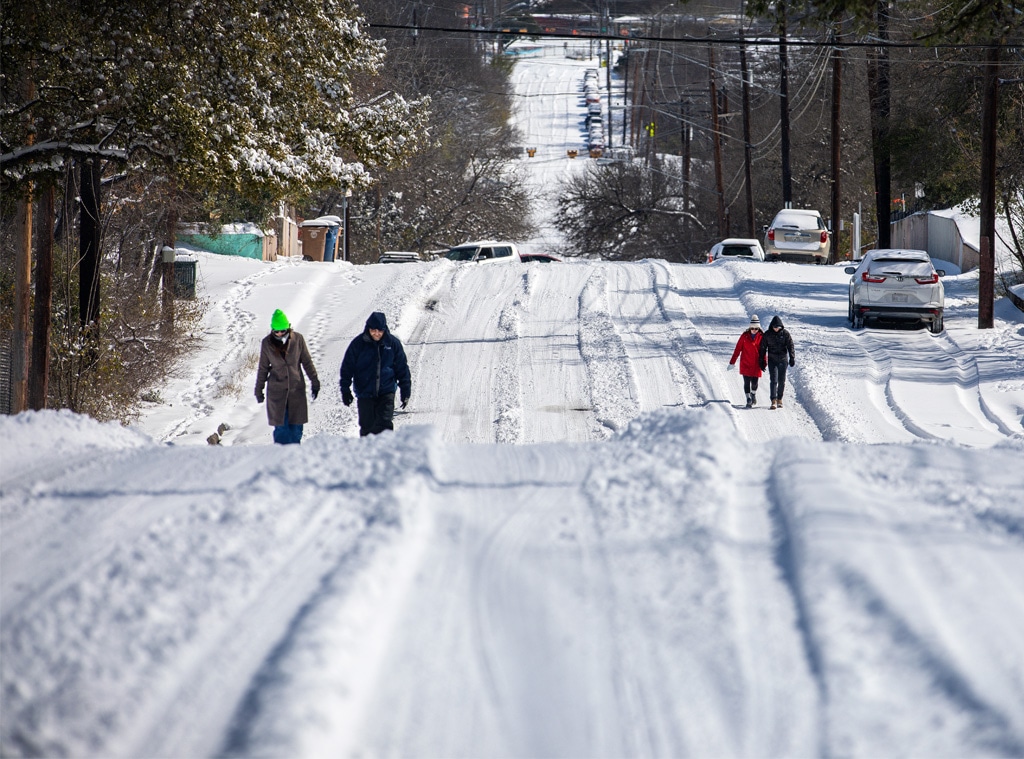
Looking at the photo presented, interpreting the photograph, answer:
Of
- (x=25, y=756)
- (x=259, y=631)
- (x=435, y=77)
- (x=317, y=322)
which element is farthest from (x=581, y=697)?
(x=435, y=77)

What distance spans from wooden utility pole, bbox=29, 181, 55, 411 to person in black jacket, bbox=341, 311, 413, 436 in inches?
260

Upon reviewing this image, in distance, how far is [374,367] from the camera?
1084 cm

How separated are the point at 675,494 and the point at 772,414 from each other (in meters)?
11.0

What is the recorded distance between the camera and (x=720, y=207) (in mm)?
51094

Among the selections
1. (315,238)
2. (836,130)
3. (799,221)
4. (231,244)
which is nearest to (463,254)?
(231,244)

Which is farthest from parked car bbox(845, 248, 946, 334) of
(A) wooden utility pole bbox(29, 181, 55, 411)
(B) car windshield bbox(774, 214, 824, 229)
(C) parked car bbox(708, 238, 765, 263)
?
(A) wooden utility pole bbox(29, 181, 55, 411)

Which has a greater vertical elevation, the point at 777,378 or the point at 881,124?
the point at 881,124

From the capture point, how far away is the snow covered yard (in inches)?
143

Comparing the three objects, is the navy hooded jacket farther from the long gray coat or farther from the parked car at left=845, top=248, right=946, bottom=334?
the parked car at left=845, top=248, right=946, bottom=334

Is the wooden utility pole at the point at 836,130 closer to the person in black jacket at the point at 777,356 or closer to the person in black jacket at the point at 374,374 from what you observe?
the person in black jacket at the point at 777,356

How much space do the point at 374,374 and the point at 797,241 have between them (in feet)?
89.2

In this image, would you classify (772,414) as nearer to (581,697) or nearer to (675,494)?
(675,494)

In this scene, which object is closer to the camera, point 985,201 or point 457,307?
point 985,201

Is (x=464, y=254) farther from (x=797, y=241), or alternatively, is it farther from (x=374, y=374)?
(x=374, y=374)
